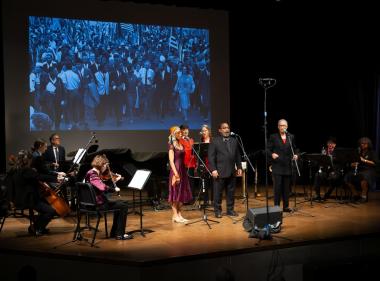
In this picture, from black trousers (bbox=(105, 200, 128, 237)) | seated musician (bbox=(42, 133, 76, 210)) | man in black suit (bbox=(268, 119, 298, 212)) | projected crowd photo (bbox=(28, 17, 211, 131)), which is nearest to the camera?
black trousers (bbox=(105, 200, 128, 237))

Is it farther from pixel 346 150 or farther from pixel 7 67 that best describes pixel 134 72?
pixel 346 150

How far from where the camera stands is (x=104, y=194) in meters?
6.63

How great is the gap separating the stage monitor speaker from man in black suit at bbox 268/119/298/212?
1.56 meters

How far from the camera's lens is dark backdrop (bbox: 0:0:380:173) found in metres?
11.9

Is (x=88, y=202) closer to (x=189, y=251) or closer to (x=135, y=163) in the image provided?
(x=189, y=251)

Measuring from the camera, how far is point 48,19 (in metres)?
10.7

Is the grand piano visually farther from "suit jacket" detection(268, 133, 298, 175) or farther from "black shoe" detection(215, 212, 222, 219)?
"suit jacket" detection(268, 133, 298, 175)

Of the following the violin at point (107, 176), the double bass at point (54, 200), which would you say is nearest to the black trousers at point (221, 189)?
the violin at point (107, 176)

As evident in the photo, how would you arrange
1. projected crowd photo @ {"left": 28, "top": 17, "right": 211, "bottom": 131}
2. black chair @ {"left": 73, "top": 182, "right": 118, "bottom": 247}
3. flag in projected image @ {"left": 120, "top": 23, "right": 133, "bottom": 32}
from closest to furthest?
black chair @ {"left": 73, "top": 182, "right": 118, "bottom": 247} < projected crowd photo @ {"left": 28, "top": 17, "right": 211, "bottom": 131} < flag in projected image @ {"left": 120, "top": 23, "right": 133, "bottom": 32}

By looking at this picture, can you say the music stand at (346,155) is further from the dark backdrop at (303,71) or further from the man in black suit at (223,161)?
the dark backdrop at (303,71)

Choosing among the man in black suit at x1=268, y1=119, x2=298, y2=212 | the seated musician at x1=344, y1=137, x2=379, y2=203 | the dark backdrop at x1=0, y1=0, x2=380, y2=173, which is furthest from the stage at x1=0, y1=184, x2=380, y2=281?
the dark backdrop at x1=0, y1=0, x2=380, y2=173

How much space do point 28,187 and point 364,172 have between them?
6.09 metres

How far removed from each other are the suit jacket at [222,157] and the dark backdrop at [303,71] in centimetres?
480

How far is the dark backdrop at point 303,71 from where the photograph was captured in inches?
468
